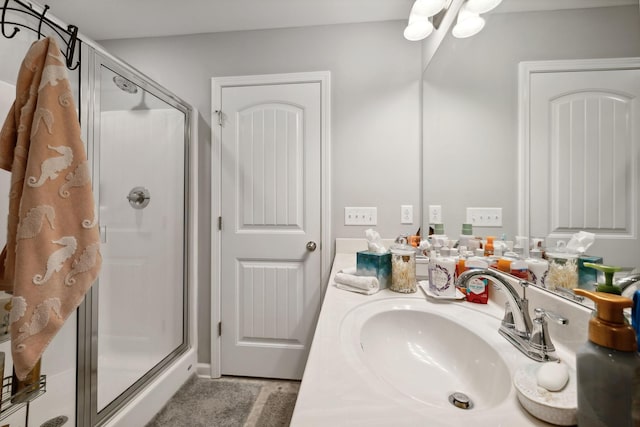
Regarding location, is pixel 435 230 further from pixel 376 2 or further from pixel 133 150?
pixel 133 150

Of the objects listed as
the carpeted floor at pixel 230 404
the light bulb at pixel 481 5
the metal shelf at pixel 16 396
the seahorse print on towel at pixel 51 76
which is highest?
the light bulb at pixel 481 5

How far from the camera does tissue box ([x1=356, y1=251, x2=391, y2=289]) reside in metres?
1.02

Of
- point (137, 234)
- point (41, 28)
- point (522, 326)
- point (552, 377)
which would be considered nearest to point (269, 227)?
point (137, 234)

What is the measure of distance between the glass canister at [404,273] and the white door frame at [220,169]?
2.22ft

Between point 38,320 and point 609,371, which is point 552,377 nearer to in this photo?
point 609,371

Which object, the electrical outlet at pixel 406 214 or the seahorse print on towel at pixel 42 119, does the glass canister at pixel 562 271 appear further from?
the seahorse print on towel at pixel 42 119

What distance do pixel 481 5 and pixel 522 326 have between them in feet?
3.52

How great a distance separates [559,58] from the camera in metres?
0.64

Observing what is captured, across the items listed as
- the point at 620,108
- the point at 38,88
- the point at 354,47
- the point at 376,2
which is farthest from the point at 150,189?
the point at 620,108

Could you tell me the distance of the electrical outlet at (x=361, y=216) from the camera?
1630 mm

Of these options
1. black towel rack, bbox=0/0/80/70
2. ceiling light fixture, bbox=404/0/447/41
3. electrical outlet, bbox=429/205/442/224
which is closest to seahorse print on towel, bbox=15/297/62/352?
black towel rack, bbox=0/0/80/70

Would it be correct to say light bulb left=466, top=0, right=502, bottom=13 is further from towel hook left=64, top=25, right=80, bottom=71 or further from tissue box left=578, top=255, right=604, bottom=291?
towel hook left=64, top=25, right=80, bottom=71

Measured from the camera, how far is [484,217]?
1.00 m

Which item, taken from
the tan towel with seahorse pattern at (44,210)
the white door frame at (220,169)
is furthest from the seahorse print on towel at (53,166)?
the white door frame at (220,169)
